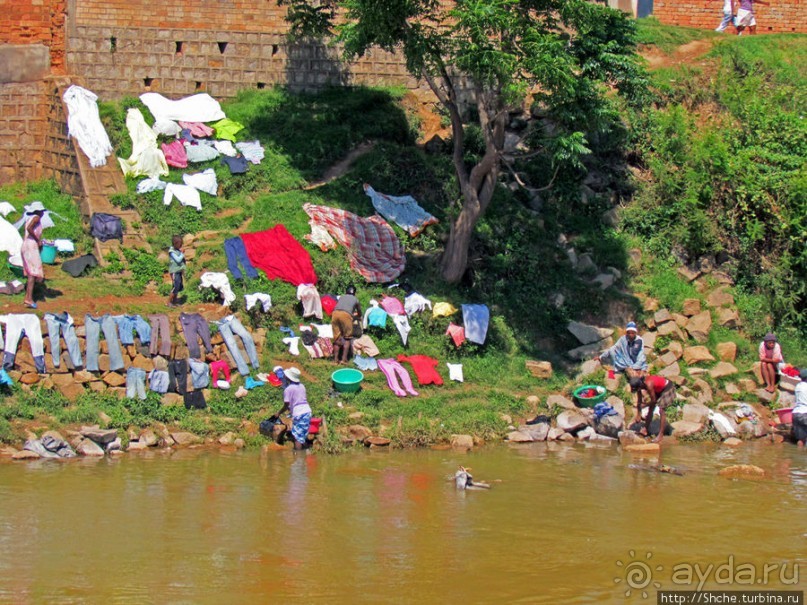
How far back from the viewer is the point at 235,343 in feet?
48.4

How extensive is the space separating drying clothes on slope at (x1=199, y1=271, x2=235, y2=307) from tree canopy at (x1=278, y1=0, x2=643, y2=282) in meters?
3.42

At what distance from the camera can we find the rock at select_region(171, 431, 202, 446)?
43.8 feet

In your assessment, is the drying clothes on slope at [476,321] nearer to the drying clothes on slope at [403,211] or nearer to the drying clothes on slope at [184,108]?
the drying clothes on slope at [403,211]

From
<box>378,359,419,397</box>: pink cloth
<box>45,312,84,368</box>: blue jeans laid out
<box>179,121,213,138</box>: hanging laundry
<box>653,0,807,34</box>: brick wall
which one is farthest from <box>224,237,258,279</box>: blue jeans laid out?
<box>653,0,807,34</box>: brick wall

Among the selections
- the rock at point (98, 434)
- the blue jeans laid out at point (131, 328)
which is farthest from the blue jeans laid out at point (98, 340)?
the rock at point (98, 434)

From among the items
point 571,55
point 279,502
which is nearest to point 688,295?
point 571,55

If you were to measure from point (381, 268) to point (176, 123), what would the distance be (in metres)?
4.72

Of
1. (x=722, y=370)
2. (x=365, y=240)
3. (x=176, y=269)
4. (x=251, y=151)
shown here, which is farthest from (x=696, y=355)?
(x=251, y=151)

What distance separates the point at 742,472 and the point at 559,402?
2895 millimetres

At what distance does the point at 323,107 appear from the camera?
20.2 meters

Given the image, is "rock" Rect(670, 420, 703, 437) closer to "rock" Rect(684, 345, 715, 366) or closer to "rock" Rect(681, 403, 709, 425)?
"rock" Rect(681, 403, 709, 425)

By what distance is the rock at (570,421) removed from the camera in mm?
14828

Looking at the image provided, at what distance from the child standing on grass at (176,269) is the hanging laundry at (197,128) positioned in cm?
377

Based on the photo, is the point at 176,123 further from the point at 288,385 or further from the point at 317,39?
the point at 288,385
